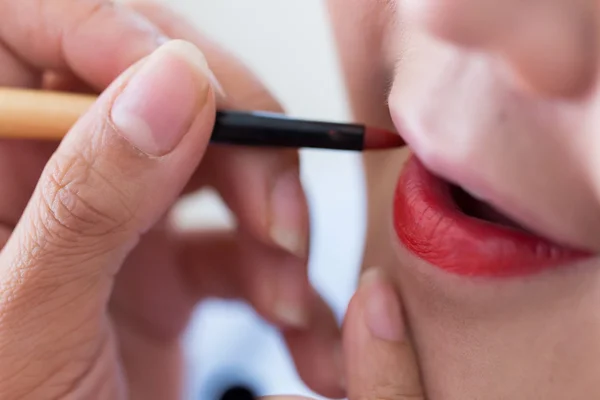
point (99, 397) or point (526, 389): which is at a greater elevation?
point (526, 389)

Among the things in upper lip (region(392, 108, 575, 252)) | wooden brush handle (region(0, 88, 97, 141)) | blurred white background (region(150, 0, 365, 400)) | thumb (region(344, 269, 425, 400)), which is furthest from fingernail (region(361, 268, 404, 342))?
blurred white background (region(150, 0, 365, 400))

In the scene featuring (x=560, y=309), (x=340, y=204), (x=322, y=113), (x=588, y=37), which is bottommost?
(x=340, y=204)

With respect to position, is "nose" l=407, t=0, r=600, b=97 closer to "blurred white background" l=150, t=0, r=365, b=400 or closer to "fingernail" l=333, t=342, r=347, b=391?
"fingernail" l=333, t=342, r=347, b=391

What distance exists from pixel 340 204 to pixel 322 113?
0.13m

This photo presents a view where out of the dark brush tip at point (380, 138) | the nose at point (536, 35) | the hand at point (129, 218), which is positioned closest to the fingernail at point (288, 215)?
the hand at point (129, 218)

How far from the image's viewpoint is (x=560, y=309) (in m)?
0.31

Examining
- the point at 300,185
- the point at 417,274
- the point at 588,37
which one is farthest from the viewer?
the point at 300,185

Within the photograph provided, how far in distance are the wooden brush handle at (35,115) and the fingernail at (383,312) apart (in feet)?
0.73

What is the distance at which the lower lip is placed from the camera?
33 centimetres

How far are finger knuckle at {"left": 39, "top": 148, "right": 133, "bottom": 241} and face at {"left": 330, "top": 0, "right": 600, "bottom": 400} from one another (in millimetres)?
172

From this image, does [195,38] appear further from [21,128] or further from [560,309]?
[560,309]

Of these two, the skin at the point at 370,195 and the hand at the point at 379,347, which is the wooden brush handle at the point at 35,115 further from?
the hand at the point at 379,347

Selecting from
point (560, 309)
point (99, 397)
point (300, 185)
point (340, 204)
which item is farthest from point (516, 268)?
point (340, 204)

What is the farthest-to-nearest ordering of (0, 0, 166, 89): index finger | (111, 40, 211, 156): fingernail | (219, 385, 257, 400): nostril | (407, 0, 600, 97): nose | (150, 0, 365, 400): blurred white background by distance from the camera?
1. (150, 0, 365, 400): blurred white background
2. (219, 385, 257, 400): nostril
3. (0, 0, 166, 89): index finger
4. (111, 40, 211, 156): fingernail
5. (407, 0, 600, 97): nose
